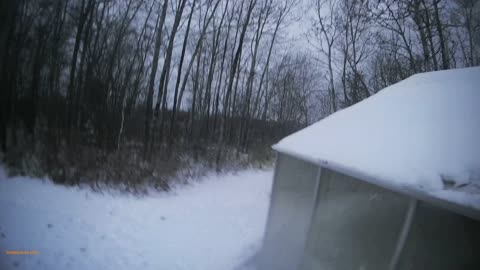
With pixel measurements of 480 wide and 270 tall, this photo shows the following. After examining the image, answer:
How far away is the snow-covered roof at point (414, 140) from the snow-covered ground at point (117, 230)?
2674mm

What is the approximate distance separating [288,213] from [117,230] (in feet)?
11.6

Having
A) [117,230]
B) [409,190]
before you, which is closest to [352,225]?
[409,190]

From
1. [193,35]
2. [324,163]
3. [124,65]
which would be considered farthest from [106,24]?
[324,163]

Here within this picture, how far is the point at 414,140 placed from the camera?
2225 millimetres

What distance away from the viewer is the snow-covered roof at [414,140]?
173cm

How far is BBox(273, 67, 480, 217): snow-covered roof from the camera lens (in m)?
1.73

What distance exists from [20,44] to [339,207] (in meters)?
8.89

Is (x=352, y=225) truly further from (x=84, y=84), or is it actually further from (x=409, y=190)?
(x=84, y=84)

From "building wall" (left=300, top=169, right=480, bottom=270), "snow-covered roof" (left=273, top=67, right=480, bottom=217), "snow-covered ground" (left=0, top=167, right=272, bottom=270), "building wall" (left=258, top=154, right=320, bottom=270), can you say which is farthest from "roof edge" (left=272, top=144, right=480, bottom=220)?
"snow-covered ground" (left=0, top=167, right=272, bottom=270)

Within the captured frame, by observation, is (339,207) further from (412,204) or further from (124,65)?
(124,65)

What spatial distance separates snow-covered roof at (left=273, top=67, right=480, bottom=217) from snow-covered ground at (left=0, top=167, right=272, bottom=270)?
2674mm

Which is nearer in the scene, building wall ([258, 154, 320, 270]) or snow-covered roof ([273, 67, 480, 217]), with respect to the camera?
snow-covered roof ([273, 67, 480, 217])

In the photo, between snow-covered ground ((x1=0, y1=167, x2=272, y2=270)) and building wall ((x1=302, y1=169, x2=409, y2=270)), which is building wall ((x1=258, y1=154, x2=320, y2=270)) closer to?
building wall ((x1=302, y1=169, x2=409, y2=270))

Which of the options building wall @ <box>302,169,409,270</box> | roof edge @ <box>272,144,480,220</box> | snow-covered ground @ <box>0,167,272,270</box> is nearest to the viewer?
roof edge @ <box>272,144,480,220</box>
